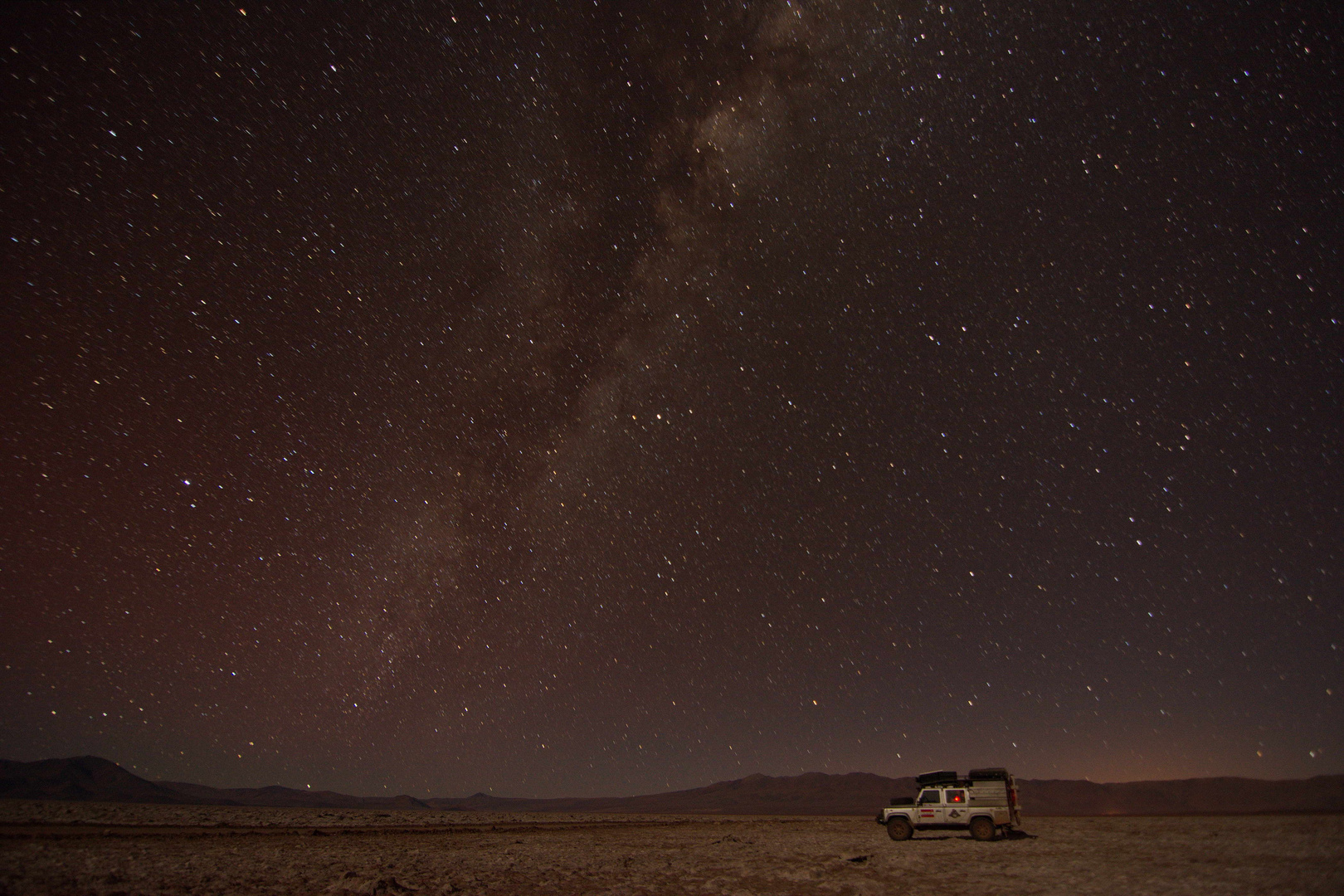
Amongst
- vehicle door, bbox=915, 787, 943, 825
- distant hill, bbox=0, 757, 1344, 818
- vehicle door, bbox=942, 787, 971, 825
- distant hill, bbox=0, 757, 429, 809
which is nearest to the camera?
vehicle door, bbox=942, 787, 971, 825

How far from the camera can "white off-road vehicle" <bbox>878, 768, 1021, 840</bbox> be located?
2269 cm

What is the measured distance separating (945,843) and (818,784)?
201326 millimetres

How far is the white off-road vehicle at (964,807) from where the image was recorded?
22.7m

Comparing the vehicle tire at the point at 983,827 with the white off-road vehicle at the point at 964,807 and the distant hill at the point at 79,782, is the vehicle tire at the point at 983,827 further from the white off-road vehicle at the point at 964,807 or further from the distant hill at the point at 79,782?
the distant hill at the point at 79,782

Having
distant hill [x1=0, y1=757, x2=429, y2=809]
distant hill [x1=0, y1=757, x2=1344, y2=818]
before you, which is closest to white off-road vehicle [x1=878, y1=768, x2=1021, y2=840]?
distant hill [x1=0, y1=757, x2=1344, y2=818]

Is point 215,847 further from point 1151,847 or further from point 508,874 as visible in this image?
point 1151,847

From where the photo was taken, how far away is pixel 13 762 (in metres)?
175

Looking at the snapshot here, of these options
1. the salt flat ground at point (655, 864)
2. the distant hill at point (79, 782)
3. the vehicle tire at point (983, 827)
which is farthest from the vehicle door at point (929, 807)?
the distant hill at point (79, 782)

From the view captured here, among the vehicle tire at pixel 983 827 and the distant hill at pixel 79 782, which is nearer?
the vehicle tire at pixel 983 827

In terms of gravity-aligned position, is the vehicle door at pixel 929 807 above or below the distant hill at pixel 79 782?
above

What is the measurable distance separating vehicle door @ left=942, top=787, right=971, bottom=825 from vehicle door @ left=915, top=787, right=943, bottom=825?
168 millimetres

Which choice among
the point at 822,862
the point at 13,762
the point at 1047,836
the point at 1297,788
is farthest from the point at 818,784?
the point at 13,762

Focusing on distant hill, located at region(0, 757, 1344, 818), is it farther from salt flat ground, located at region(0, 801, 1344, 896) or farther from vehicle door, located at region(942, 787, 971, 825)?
vehicle door, located at region(942, 787, 971, 825)

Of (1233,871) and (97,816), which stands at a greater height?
(1233,871)
